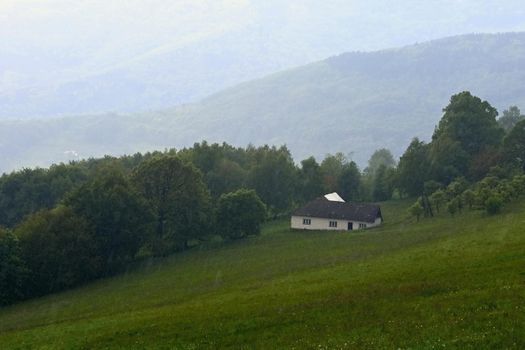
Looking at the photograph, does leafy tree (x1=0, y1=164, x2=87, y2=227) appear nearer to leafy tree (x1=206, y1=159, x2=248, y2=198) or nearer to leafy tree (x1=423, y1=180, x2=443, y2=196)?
leafy tree (x1=206, y1=159, x2=248, y2=198)

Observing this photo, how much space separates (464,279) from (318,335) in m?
9.95

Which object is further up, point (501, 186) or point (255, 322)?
point (501, 186)

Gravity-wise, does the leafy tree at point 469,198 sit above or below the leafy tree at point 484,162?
below

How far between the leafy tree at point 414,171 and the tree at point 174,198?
40734 mm

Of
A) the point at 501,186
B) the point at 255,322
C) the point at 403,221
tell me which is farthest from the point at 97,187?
the point at 255,322

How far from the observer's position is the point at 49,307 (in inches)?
2469

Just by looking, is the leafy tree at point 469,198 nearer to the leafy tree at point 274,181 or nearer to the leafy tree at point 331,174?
the leafy tree at point 274,181

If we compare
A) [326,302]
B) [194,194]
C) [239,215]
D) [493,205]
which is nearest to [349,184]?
[239,215]

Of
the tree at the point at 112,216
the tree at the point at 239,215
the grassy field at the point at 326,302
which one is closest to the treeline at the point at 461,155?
the tree at the point at 239,215

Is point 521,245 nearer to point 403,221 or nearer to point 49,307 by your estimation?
point 49,307

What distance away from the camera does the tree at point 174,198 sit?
97.2 metres

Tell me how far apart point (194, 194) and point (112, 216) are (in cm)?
1582

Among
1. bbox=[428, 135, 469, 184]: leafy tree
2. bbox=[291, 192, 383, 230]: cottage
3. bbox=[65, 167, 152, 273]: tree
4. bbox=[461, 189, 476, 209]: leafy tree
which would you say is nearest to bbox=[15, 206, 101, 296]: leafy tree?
bbox=[65, 167, 152, 273]: tree

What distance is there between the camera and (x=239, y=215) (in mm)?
99812
